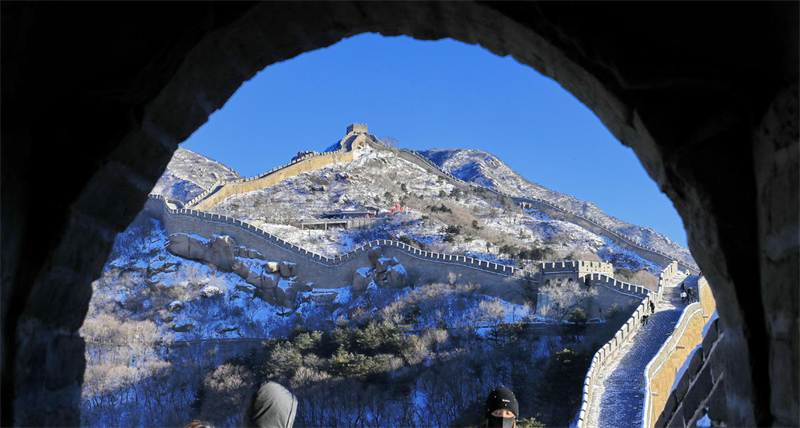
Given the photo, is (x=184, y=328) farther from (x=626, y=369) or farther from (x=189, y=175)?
(x=189, y=175)

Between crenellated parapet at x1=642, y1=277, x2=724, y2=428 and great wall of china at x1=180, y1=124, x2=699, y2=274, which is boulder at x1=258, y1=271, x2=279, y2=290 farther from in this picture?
crenellated parapet at x1=642, y1=277, x2=724, y2=428

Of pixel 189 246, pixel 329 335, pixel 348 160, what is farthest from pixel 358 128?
pixel 329 335

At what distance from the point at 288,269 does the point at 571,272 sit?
13338mm

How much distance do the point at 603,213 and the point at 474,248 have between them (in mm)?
58020

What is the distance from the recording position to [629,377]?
1608 cm

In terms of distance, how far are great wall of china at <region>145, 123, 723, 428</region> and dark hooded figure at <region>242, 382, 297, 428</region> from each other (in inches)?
54.1

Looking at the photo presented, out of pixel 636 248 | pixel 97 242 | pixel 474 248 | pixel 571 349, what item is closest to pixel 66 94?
pixel 97 242

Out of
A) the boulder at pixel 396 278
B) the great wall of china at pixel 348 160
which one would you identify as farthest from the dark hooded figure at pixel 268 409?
the great wall of china at pixel 348 160

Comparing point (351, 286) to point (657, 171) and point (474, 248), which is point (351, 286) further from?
point (657, 171)

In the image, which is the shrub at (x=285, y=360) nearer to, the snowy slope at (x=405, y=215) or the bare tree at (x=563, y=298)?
the bare tree at (x=563, y=298)

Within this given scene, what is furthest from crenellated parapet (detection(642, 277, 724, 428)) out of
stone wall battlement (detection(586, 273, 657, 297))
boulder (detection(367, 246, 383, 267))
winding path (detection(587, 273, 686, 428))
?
boulder (detection(367, 246, 383, 267))

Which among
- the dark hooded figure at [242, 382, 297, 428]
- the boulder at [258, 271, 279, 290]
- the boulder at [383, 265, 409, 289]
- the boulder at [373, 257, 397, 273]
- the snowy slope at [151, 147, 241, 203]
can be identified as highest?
the snowy slope at [151, 147, 241, 203]

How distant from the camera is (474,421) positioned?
1925 cm

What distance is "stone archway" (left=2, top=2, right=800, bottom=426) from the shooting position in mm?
1519
